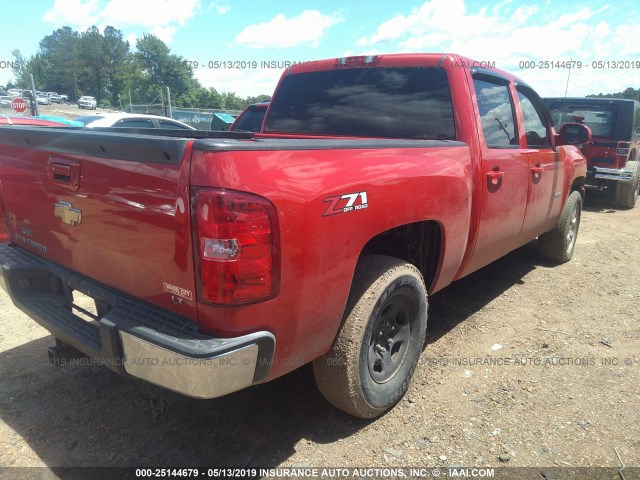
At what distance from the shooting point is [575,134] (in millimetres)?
4254

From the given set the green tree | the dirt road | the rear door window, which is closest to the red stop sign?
the dirt road

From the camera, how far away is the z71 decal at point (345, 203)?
6.19 ft

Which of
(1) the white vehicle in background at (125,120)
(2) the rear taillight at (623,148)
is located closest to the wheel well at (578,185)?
(2) the rear taillight at (623,148)

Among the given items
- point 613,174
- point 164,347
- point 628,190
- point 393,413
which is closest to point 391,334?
point 393,413

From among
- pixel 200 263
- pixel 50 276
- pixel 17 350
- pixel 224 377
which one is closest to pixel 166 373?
pixel 224 377

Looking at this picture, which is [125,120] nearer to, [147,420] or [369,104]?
[369,104]

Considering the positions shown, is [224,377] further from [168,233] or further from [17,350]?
[17,350]

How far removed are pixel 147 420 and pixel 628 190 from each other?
1010cm

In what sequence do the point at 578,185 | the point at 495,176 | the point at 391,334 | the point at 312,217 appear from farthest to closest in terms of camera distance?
the point at 578,185 → the point at 495,176 → the point at 391,334 → the point at 312,217

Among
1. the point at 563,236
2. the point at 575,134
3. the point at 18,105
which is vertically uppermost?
the point at 18,105

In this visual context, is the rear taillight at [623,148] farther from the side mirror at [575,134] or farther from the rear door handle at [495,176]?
the rear door handle at [495,176]

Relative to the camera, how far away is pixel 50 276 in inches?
96.0

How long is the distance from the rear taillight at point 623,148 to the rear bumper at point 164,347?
960 centimetres

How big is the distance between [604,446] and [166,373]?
2271 mm
